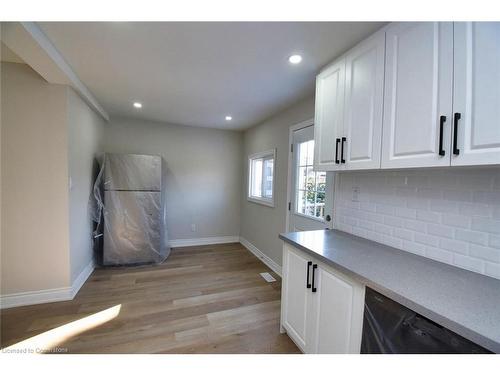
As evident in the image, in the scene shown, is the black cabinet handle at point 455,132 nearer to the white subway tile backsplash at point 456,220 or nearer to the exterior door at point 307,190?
the white subway tile backsplash at point 456,220

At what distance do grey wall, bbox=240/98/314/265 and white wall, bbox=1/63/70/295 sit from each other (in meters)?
2.49

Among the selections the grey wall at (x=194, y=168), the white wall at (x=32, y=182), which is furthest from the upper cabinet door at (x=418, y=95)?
the grey wall at (x=194, y=168)

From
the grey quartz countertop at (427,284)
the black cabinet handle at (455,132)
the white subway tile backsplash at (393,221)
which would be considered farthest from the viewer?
the white subway tile backsplash at (393,221)

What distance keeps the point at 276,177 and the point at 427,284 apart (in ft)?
7.61

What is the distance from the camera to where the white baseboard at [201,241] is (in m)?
4.11

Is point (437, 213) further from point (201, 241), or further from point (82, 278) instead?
point (201, 241)

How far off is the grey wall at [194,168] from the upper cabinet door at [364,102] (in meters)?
3.05

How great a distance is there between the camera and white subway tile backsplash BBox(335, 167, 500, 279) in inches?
42.5

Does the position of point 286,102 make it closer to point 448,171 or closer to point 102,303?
point 448,171

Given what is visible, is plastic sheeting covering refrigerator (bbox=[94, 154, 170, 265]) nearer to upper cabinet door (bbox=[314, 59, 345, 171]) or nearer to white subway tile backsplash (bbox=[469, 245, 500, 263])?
upper cabinet door (bbox=[314, 59, 345, 171])

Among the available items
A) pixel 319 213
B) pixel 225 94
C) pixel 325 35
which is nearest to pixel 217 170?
pixel 225 94

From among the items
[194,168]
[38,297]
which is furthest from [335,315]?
[194,168]

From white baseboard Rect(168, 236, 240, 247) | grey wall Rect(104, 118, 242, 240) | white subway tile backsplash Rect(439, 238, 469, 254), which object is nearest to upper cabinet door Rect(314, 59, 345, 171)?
white subway tile backsplash Rect(439, 238, 469, 254)
